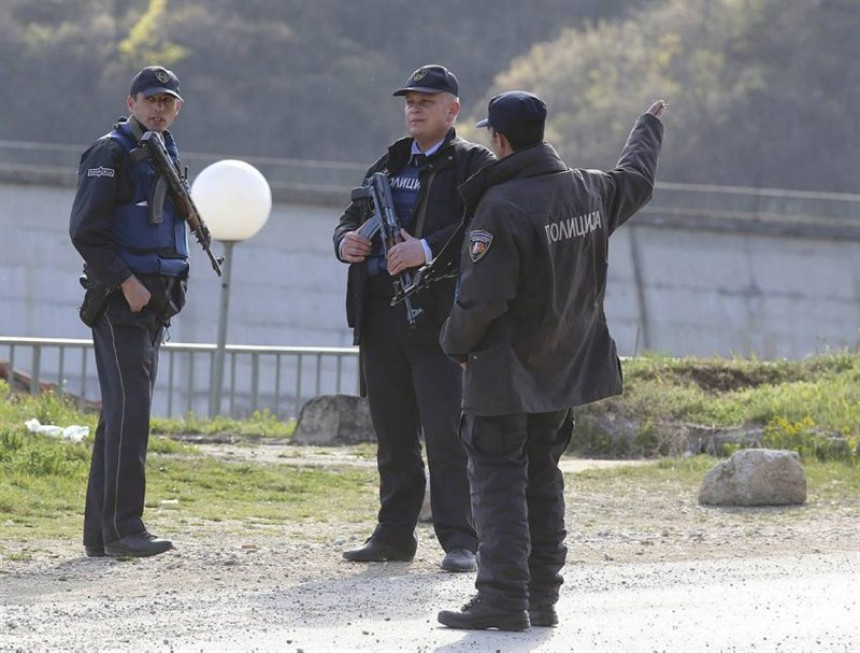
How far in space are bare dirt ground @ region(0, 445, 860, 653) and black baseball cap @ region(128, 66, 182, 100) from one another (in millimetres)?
2012

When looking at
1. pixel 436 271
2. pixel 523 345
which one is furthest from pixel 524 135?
pixel 436 271

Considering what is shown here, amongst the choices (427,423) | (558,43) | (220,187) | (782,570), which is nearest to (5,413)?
(220,187)

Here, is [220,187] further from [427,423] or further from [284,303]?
[284,303]

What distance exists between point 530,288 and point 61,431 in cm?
616

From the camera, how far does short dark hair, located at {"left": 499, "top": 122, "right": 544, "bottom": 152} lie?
254 inches

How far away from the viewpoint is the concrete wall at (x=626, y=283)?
4966 centimetres

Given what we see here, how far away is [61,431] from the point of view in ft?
39.0

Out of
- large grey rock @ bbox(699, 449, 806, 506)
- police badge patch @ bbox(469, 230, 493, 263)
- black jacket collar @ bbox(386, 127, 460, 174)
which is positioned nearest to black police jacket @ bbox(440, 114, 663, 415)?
police badge patch @ bbox(469, 230, 493, 263)

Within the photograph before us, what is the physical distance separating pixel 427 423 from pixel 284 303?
42.8m

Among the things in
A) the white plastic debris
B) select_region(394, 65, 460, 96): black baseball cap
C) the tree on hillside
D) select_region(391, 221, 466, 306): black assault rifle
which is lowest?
the white plastic debris

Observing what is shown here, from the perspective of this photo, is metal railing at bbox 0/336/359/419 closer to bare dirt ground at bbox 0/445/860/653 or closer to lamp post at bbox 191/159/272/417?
lamp post at bbox 191/159/272/417

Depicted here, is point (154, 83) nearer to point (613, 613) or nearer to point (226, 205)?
point (613, 613)

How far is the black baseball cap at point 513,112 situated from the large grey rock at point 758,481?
479 cm

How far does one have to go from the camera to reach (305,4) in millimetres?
94375
